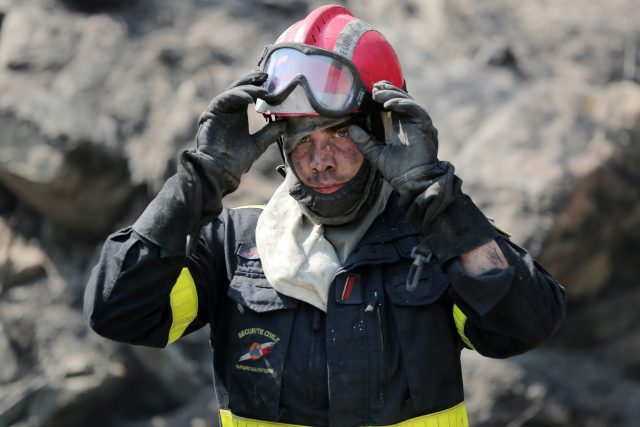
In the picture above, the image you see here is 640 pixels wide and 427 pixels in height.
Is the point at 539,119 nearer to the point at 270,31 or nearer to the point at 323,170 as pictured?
the point at 270,31

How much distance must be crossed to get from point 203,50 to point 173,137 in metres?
0.73

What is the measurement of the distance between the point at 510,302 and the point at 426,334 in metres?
0.29

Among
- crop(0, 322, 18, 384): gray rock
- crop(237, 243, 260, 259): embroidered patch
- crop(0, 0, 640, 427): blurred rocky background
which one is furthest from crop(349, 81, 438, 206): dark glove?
crop(0, 322, 18, 384): gray rock

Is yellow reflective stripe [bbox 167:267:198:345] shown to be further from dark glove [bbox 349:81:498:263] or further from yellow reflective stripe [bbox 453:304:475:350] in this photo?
yellow reflective stripe [bbox 453:304:475:350]

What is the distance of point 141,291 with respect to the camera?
274 centimetres

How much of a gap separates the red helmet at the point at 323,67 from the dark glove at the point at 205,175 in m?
0.11

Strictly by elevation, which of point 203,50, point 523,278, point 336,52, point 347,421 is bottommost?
point 203,50

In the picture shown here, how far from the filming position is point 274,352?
111 inches

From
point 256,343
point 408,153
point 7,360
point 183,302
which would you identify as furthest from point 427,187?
point 7,360

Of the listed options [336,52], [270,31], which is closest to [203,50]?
[270,31]

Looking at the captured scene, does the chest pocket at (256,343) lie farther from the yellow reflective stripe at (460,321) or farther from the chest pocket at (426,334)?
the yellow reflective stripe at (460,321)

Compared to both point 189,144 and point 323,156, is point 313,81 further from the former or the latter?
point 189,144

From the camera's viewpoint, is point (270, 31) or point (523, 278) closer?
point (523, 278)

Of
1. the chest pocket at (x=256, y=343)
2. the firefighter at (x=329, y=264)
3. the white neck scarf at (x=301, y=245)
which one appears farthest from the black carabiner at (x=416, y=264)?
the chest pocket at (x=256, y=343)
